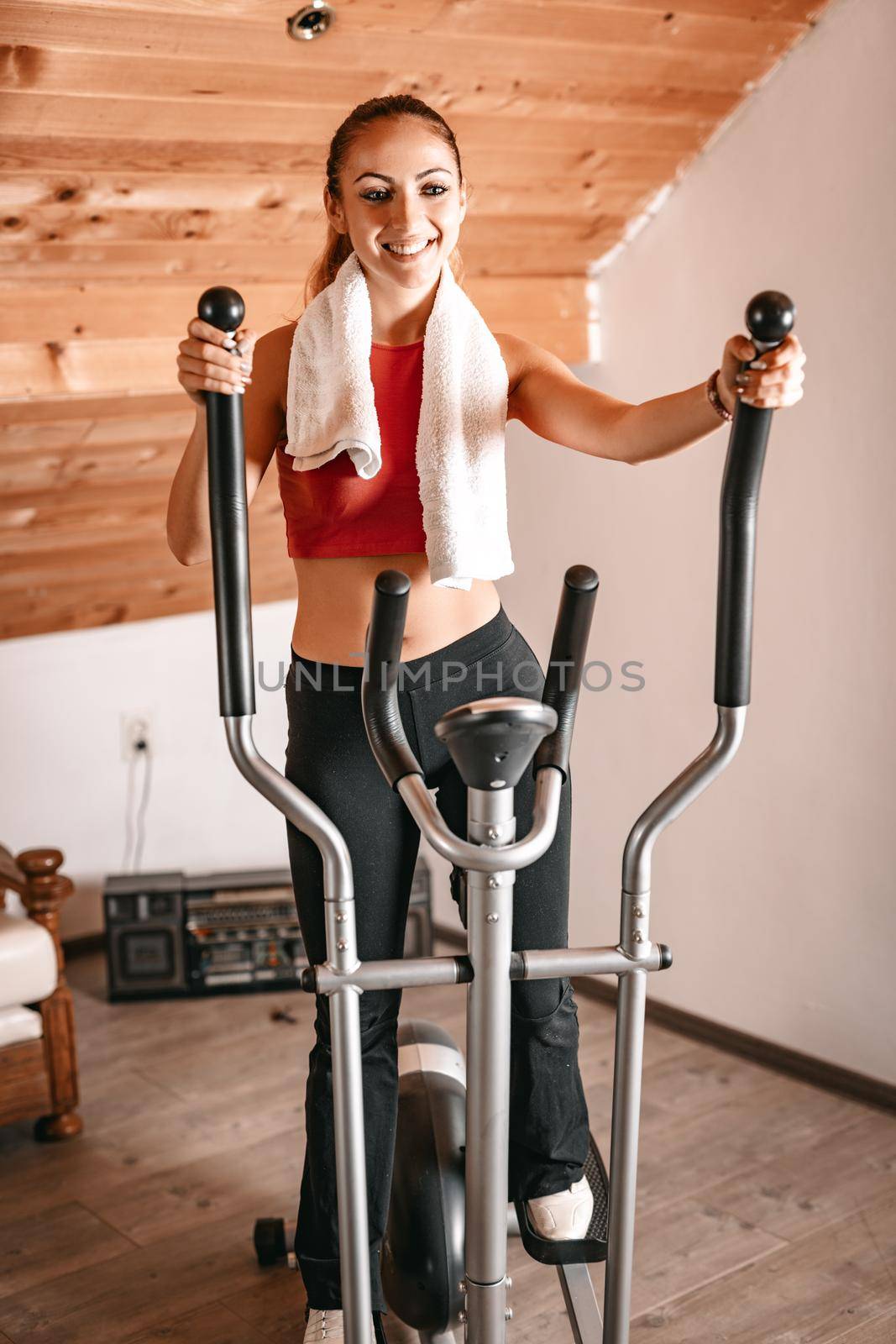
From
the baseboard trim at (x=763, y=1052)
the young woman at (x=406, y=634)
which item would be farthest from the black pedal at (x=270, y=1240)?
the baseboard trim at (x=763, y=1052)

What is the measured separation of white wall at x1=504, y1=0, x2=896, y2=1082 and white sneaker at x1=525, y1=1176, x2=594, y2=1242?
112 cm

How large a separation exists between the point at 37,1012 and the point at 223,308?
5.84 feet

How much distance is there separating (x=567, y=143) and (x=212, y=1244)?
6.61 feet

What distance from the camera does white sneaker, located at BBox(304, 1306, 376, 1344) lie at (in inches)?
64.7

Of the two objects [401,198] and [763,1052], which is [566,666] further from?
[763,1052]

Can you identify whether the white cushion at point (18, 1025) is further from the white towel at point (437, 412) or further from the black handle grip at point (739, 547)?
the black handle grip at point (739, 547)

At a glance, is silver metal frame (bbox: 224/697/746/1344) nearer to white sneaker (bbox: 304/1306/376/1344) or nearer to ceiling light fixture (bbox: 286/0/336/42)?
white sneaker (bbox: 304/1306/376/1344)

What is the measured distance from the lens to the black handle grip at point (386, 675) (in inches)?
47.8

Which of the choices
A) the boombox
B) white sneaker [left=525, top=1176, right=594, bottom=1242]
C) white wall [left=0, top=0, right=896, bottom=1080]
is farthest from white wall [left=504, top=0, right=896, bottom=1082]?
white sneaker [left=525, top=1176, right=594, bottom=1242]

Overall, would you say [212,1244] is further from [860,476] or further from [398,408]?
[860,476]

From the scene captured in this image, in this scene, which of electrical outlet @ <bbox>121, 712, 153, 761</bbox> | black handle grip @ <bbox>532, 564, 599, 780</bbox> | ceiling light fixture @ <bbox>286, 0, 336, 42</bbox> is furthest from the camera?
electrical outlet @ <bbox>121, 712, 153, 761</bbox>

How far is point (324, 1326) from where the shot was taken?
166cm

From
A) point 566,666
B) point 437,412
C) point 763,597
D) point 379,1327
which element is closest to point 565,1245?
point 379,1327

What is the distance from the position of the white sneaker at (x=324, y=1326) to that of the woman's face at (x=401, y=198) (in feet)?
4.14
